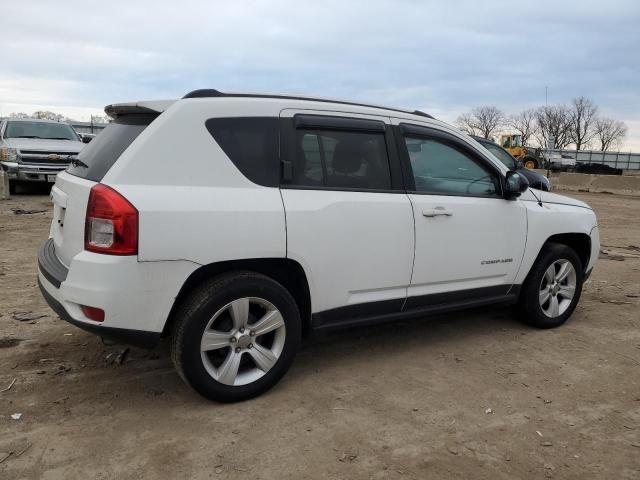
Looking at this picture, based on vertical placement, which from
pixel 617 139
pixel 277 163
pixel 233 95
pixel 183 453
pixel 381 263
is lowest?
pixel 183 453

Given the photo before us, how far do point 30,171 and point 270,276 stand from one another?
37.1 ft

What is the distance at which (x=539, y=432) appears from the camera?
10.2 feet

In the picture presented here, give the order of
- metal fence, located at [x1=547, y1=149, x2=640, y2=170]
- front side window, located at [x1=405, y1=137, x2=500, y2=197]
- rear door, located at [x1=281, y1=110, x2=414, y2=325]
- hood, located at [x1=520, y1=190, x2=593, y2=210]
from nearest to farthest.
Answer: rear door, located at [x1=281, y1=110, x2=414, y2=325] < front side window, located at [x1=405, y1=137, x2=500, y2=197] < hood, located at [x1=520, y1=190, x2=593, y2=210] < metal fence, located at [x1=547, y1=149, x2=640, y2=170]

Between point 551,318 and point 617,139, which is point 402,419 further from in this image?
point 617,139

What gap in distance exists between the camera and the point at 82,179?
3266 millimetres

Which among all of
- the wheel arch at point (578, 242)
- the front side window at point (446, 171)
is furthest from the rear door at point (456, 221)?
the wheel arch at point (578, 242)

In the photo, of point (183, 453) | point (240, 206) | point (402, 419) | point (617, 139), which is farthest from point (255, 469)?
point (617, 139)

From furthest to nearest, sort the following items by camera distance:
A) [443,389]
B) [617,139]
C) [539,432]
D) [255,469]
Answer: [617,139] → [443,389] → [539,432] → [255,469]

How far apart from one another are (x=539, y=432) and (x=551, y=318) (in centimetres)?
199

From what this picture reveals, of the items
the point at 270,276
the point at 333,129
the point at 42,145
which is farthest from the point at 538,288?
the point at 42,145

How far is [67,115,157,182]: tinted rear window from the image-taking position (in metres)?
3.17

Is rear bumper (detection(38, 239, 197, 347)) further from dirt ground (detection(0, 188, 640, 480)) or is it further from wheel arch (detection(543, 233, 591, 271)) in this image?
wheel arch (detection(543, 233, 591, 271))

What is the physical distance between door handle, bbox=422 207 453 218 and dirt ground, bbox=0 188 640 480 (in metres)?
1.09

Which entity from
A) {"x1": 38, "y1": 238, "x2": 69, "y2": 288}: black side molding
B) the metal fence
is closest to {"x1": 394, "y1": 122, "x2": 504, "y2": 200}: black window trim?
{"x1": 38, "y1": 238, "x2": 69, "y2": 288}: black side molding
